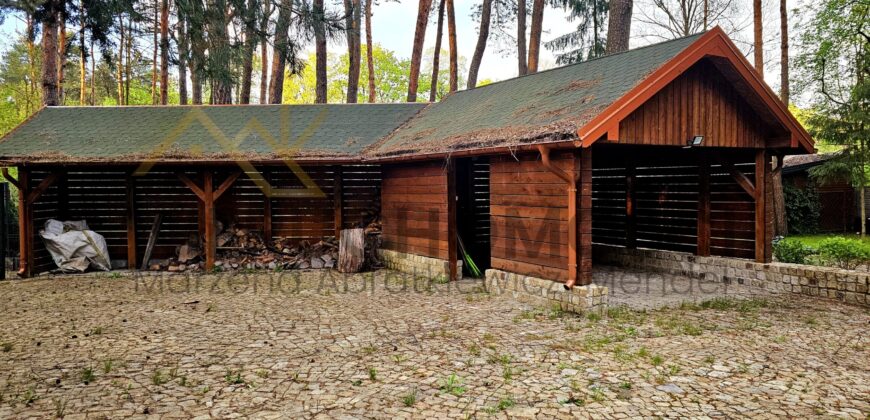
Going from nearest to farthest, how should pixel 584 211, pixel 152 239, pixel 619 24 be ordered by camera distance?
pixel 584 211
pixel 152 239
pixel 619 24

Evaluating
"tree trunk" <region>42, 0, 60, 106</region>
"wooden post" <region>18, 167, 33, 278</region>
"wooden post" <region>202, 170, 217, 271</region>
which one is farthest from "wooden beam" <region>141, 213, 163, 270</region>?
"tree trunk" <region>42, 0, 60, 106</region>

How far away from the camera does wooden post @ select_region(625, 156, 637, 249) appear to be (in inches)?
455

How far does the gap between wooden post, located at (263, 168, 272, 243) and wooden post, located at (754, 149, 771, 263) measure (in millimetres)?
9825

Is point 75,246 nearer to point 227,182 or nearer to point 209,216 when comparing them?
point 209,216

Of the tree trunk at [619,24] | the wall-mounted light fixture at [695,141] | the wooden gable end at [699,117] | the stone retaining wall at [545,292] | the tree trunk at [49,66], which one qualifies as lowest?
the stone retaining wall at [545,292]

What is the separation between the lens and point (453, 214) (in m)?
10.1

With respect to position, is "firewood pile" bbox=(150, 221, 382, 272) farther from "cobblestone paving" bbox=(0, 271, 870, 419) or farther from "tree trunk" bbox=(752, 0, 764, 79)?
"tree trunk" bbox=(752, 0, 764, 79)

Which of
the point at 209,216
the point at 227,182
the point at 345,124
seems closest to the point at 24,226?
the point at 209,216

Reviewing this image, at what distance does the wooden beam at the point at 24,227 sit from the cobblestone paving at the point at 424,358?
9.63 ft

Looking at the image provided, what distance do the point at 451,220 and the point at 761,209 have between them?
516 centimetres

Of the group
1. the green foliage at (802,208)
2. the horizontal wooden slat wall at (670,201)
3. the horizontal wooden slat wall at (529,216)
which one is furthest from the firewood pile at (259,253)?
the green foliage at (802,208)

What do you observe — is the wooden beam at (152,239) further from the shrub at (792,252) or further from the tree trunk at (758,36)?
the tree trunk at (758,36)

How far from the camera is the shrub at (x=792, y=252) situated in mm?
10664

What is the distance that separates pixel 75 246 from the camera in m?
11.9
